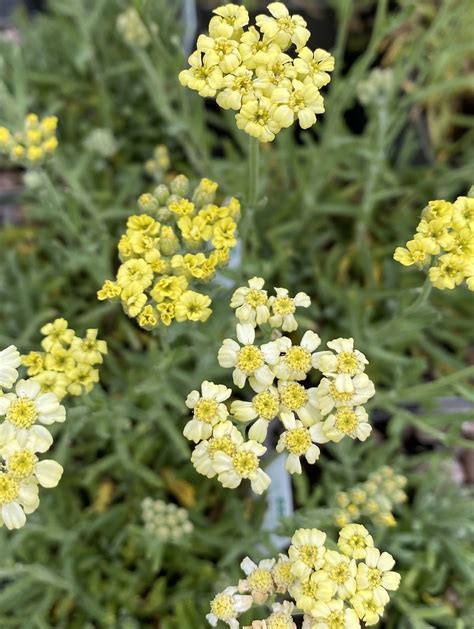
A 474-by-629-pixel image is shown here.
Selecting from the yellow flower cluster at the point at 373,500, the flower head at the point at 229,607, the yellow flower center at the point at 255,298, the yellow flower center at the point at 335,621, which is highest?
the yellow flower center at the point at 255,298

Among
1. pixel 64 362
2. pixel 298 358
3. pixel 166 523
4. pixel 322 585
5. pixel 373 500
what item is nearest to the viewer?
pixel 322 585

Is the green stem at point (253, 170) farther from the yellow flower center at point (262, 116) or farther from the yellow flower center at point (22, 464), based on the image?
the yellow flower center at point (22, 464)

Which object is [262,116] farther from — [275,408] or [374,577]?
[374,577]

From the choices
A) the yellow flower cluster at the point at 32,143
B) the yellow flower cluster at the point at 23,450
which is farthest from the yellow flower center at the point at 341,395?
the yellow flower cluster at the point at 32,143

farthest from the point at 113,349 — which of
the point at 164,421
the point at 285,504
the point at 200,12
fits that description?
the point at 200,12

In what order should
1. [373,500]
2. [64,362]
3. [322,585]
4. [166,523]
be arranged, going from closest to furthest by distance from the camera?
[322,585] < [64,362] < [373,500] < [166,523]

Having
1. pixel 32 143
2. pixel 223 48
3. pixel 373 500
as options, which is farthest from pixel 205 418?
pixel 32 143

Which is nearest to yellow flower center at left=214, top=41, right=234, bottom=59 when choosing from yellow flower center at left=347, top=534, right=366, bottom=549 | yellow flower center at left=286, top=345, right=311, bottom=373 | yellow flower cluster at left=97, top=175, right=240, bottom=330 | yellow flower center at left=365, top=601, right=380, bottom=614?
yellow flower cluster at left=97, top=175, right=240, bottom=330
